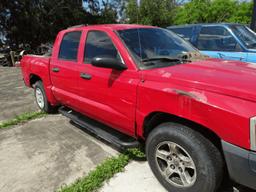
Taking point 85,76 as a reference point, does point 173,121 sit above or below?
below

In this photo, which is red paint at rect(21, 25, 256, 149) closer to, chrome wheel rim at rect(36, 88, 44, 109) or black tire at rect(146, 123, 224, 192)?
black tire at rect(146, 123, 224, 192)

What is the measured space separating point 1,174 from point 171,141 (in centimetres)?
237

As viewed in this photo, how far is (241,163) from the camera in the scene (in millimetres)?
2250

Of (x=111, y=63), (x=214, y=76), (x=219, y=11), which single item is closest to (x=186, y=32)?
(x=111, y=63)

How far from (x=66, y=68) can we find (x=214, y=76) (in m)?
2.52

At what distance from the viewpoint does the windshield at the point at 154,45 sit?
11.0ft

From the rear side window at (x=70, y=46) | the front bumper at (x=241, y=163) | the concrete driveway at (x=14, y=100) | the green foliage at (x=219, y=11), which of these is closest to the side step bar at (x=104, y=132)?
the rear side window at (x=70, y=46)

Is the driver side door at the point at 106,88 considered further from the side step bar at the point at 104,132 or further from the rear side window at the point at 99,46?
the side step bar at the point at 104,132

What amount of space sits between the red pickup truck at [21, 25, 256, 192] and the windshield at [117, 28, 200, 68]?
0.04ft

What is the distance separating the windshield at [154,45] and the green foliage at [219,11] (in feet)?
51.5

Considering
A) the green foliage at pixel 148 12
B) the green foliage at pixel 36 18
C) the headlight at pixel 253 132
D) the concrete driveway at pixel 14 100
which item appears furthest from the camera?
the green foliage at pixel 148 12

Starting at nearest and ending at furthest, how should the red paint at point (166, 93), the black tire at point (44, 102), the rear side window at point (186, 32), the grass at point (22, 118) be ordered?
1. the red paint at point (166, 93)
2. the grass at point (22, 118)
3. the black tire at point (44, 102)
4. the rear side window at point (186, 32)

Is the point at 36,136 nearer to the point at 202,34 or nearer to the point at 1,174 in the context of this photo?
the point at 1,174

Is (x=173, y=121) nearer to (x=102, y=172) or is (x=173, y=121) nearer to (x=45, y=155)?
(x=102, y=172)
